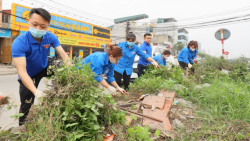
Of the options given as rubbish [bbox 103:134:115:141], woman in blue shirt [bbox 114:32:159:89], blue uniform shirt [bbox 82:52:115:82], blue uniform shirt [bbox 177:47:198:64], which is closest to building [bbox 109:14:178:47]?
blue uniform shirt [bbox 177:47:198:64]

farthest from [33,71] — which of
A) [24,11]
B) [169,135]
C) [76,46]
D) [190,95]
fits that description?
[76,46]

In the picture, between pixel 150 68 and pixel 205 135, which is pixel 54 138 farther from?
pixel 150 68

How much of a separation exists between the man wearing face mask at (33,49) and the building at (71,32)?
1206cm

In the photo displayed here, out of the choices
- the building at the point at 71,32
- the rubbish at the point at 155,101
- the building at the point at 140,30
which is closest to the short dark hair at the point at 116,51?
the rubbish at the point at 155,101

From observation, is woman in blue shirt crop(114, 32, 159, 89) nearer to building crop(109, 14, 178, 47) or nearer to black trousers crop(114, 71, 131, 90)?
black trousers crop(114, 71, 131, 90)

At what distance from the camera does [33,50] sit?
1.96 m

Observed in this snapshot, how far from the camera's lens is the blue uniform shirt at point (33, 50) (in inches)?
69.2

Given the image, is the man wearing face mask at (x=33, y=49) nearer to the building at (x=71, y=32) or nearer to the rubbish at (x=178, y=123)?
the rubbish at (x=178, y=123)

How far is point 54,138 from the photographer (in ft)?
4.02

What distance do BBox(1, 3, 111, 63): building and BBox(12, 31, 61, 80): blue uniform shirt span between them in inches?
474

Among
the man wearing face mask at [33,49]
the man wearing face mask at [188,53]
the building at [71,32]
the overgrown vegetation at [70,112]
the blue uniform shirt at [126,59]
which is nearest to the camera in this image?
the overgrown vegetation at [70,112]

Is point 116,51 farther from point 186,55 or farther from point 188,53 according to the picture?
point 188,53

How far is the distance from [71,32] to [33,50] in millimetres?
16823

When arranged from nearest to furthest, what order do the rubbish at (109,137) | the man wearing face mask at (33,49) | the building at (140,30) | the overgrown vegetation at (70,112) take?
the overgrown vegetation at (70,112) → the rubbish at (109,137) → the man wearing face mask at (33,49) → the building at (140,30)
